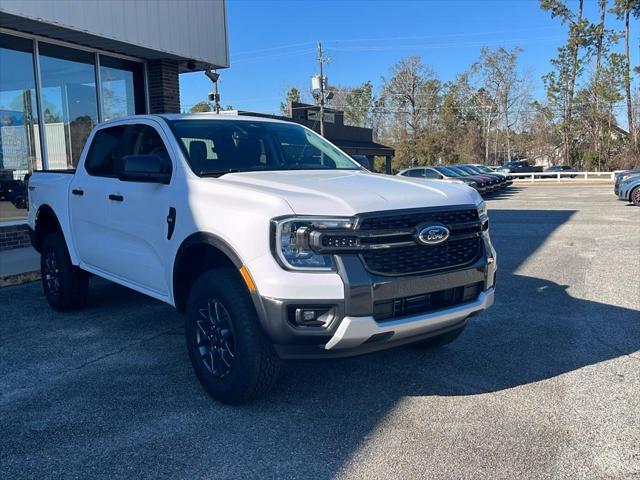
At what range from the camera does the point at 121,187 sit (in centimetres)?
480

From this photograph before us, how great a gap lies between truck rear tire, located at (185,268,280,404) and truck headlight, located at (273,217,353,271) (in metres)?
0.43

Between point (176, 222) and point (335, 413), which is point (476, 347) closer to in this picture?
point (335, 413)

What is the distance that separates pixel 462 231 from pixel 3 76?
8.90 m

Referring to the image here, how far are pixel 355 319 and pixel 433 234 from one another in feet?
2.48

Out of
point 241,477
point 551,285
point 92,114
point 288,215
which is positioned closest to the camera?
point 241,477

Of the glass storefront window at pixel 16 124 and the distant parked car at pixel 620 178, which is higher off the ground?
the glass storefront window at pixel 16 124

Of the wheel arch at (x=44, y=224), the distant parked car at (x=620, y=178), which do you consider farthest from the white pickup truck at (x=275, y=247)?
the distant parked car at (x=620, y=178)

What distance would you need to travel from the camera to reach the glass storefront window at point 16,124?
9.54 metres

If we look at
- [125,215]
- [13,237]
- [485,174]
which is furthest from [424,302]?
[485,174]

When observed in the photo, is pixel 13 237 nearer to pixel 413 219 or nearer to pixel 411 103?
pixel 413 219

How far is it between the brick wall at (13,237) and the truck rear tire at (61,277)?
3487mm

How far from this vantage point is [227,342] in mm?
3676

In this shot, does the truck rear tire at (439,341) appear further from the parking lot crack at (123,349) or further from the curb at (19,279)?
the curb at (19,279)

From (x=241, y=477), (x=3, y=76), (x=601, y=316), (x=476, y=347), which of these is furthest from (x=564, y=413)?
(x=3, y=76)
